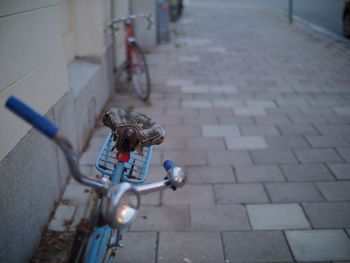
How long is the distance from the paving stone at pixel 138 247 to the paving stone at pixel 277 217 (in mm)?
840

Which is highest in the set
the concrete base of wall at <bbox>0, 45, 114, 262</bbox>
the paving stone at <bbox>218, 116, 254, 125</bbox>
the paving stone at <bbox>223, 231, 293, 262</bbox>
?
the concrete base of wall at <bbox>0, 45, 114, 262</bbox>

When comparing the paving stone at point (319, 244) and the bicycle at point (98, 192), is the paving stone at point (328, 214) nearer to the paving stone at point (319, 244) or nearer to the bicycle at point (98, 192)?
the paving stone at point (319, 244)

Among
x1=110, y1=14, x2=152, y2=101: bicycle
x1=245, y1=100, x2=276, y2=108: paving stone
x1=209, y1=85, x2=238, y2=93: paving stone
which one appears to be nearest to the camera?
x1=245, y1=100, x2=276, y2=108: paving stone

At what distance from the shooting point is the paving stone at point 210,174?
13.8 feet

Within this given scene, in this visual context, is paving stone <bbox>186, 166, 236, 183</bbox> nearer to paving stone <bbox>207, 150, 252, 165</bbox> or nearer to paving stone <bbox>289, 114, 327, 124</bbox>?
paving stone <bbox>207, 150, 252, 165</bbox>

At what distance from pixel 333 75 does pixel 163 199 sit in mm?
5292

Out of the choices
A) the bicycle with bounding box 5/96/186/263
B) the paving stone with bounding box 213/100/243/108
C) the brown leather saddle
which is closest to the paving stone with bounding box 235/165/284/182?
the paving stone with bounding box 213/100/243/108

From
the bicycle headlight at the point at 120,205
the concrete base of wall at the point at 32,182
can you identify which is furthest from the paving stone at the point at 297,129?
the bicycle headlight at the point at 120,205

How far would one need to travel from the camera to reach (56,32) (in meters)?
3.78

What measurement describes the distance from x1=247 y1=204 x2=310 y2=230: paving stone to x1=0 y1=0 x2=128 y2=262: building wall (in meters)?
1.71

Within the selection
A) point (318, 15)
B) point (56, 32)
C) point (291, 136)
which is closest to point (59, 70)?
point (56, 32)

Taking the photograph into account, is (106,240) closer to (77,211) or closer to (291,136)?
(77,211)

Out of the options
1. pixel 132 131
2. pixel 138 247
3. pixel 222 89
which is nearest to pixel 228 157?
pixel 138 247

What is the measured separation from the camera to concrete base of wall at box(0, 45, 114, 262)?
2.63 m
